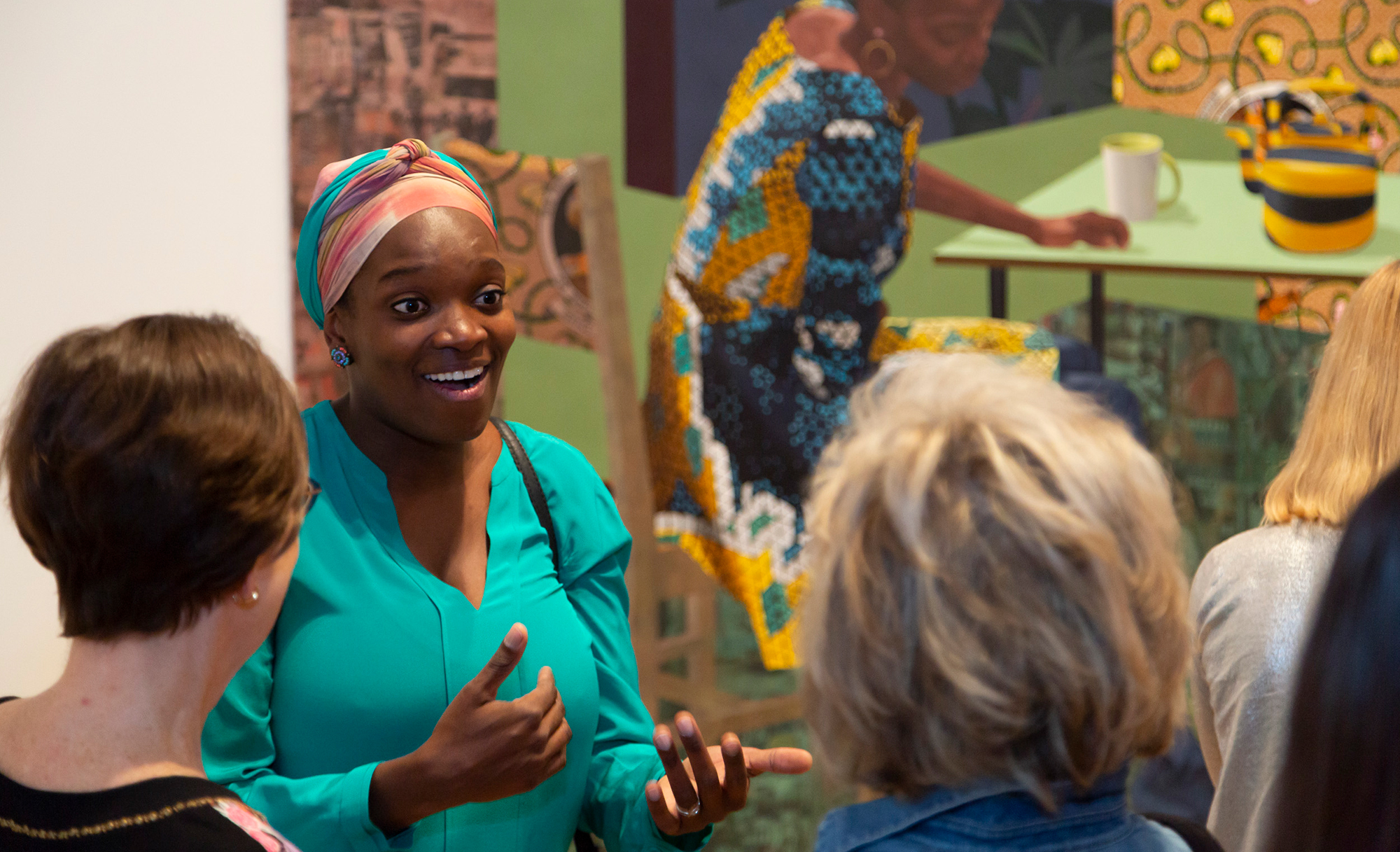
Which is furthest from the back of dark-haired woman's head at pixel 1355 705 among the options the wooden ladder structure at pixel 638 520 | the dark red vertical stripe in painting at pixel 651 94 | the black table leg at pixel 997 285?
the black table leg at pixel 997 285

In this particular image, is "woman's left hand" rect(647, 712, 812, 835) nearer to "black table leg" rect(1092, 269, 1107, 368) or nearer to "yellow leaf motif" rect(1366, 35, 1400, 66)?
"black table leg" rect(1092, 269, 1107, 368)

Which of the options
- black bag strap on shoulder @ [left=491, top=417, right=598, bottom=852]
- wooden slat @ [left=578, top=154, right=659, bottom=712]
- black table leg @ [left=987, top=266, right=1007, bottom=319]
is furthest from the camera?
black table leg @ [left=987, top=266, right=1007, bottom=319]

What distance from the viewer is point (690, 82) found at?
9.09 ft

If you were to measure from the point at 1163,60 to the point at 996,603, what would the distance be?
9.21 feet

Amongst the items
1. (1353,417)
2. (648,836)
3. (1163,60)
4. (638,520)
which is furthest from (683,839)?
(1163,60)

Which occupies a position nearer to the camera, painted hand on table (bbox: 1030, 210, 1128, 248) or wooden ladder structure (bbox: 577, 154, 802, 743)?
wooden ladder structure (bbox: 577, 154, 802, 743)

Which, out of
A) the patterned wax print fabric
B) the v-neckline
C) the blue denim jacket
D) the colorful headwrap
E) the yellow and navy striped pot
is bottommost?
the blue denim jacket

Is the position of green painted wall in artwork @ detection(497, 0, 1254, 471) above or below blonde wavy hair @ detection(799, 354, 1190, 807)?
above

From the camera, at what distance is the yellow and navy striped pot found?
3.11m

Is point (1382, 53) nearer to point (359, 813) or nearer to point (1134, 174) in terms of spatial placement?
point (1134, 174)

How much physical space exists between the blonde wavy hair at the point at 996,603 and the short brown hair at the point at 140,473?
43cm

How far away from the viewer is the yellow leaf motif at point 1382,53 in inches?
125

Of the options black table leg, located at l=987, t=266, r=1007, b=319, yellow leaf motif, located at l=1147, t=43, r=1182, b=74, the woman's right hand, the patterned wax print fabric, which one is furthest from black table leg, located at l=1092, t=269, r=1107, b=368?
the woman's right hand

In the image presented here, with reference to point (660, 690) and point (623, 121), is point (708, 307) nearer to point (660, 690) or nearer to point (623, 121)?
point (623, 121)
